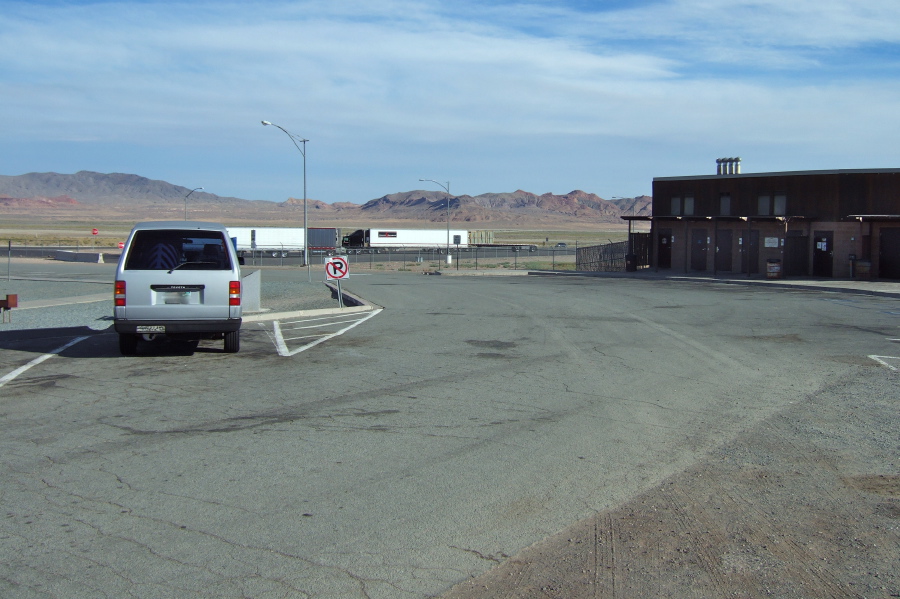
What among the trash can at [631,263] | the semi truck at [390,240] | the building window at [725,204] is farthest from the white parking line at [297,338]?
the semi truck at [390,240]

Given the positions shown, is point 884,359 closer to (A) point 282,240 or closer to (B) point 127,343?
(B) point 127,343

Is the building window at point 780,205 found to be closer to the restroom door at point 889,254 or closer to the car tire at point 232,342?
the restroom door at point 889,254

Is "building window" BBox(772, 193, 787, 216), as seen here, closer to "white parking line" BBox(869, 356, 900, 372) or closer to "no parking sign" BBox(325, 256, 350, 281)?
"no parking sign" BBox(325, 256, 350, 281)

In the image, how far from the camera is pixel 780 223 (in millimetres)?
41719

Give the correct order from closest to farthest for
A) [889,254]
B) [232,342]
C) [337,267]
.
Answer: [232,342], [337,267], [889,254]

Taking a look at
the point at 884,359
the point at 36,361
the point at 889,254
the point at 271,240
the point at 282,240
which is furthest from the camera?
the point at 282,240

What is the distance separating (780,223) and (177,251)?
117 feet

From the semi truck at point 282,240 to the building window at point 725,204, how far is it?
4496 cm

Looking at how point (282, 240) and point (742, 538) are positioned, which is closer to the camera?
point (742, 538)

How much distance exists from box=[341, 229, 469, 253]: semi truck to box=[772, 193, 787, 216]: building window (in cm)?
5205

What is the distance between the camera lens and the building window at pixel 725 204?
45500 millimetres

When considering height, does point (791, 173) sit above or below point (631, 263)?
above

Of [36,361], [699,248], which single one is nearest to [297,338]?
[36,361]

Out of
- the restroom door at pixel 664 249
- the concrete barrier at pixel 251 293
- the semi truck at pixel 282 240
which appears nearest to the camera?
the concrete barrier at pixel 251 293
